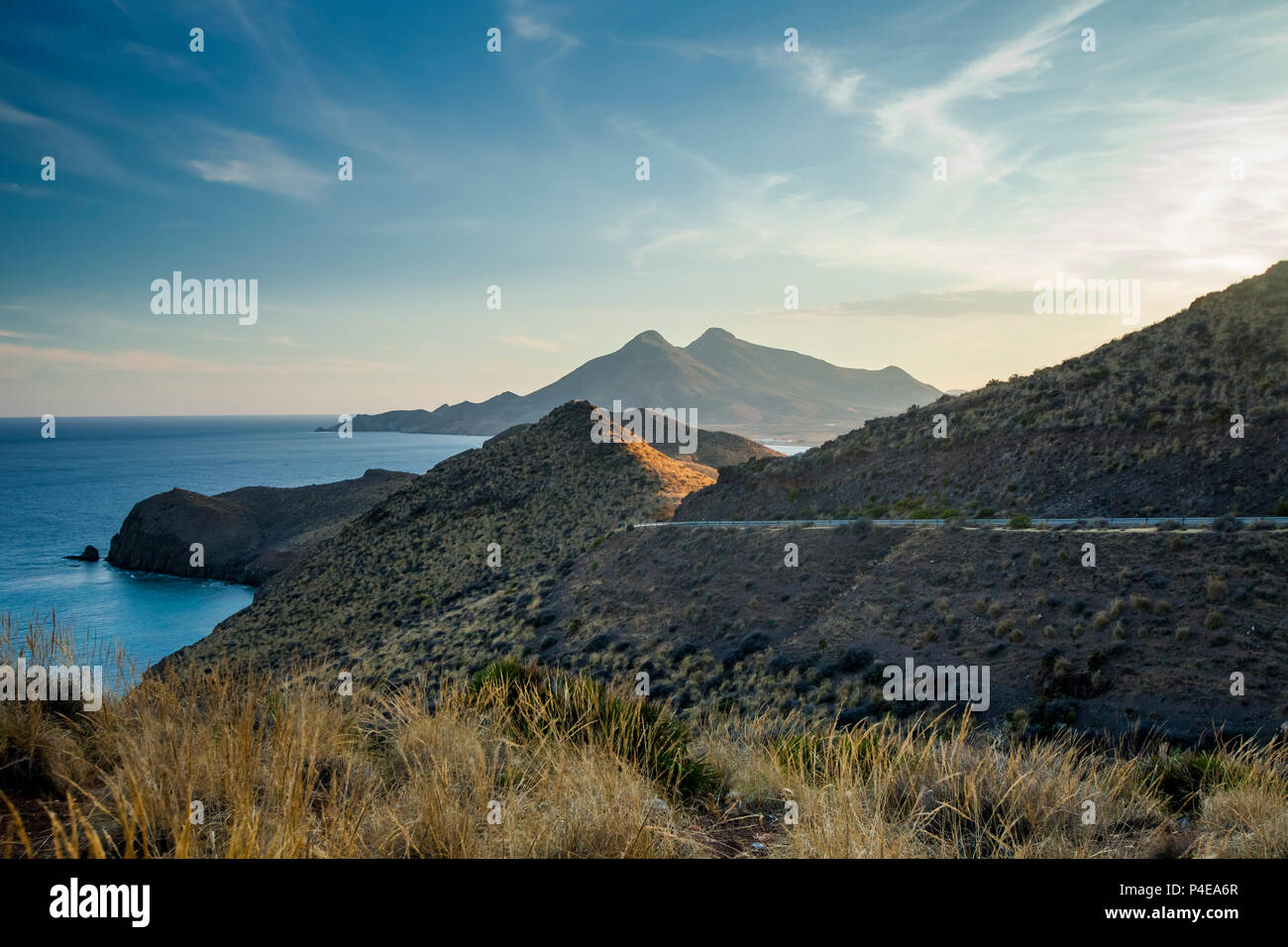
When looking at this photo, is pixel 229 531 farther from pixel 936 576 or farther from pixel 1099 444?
pixel 1099 444

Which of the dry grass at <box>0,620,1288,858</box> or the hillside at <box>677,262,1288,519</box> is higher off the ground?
the hillside at <box>677,262,1288,519</box>

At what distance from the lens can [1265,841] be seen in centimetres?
391

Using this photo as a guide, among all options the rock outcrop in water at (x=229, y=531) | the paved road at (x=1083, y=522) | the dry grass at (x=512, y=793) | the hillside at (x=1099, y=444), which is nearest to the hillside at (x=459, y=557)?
the hillside at (x=1099, y=444)

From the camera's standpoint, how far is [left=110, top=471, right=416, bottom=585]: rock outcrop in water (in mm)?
84000

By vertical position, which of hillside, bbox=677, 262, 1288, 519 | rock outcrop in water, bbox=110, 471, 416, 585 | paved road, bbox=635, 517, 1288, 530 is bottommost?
rock outcrop in water, bbox=110, 471, 416, 585

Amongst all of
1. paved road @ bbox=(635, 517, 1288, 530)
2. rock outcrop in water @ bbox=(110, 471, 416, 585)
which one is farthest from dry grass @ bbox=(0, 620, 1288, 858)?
rock outcrop in water @ bbox=(110, 471, 416, 585)

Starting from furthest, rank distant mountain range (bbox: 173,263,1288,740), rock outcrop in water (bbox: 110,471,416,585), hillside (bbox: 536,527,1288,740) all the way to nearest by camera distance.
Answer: rock outcrop in water (bbox: 110,471,416,585) → distant mountain range (bbox: 173,263,1288,740) → hillside (bbox: 536,527,1288,740)

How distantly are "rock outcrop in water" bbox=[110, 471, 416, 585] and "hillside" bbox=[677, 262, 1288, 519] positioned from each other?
62.7m

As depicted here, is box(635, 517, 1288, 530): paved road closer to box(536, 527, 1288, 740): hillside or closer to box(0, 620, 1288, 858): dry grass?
box(536, 527, 1288, 740): hillside

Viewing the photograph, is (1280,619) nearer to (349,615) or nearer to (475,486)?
(349,615)

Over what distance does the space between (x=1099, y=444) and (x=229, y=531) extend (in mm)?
93716

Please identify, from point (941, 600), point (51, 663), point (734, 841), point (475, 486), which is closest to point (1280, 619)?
point (941, 600)

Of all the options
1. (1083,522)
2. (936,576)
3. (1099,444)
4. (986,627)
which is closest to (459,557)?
(936,576)
